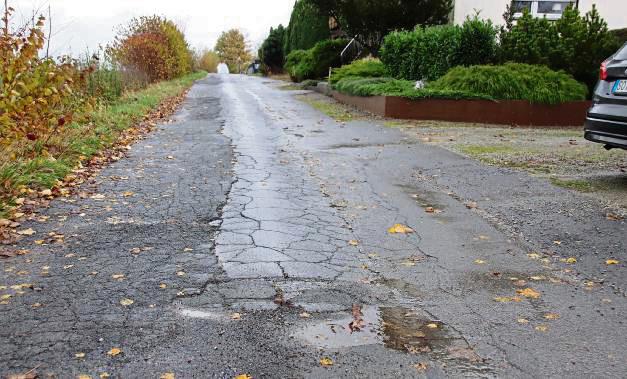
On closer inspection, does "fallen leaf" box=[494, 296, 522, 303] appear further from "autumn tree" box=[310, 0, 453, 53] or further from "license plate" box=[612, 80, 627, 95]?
"autumn tree" box=[310, 0, 453, 53]

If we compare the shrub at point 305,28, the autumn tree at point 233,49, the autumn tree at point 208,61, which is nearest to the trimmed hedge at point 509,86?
the shrub at point 305,28

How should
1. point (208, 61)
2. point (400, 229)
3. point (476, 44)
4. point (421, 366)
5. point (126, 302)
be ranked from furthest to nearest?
point (208, 61), point (476, 44), point (400, 229), point (126, 302), point (421, 366)

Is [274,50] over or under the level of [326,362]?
over

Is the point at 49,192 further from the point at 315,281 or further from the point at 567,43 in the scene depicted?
the point at 567,43

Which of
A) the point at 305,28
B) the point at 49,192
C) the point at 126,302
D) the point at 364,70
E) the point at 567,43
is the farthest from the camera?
the point at 305,28

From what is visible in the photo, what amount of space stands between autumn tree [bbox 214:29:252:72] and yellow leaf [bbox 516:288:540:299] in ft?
282

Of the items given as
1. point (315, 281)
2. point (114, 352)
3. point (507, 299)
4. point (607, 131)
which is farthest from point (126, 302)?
point (607, 131)

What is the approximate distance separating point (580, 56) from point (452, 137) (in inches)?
193

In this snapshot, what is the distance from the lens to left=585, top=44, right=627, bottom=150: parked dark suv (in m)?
6.38

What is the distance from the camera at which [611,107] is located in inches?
258

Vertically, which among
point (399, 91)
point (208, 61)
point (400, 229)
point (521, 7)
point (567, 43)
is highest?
point (521, 7)

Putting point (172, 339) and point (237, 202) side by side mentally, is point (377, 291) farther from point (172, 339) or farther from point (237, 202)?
point (237, 202)

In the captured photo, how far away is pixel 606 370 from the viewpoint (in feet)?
9.35

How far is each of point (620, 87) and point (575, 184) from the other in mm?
1235
